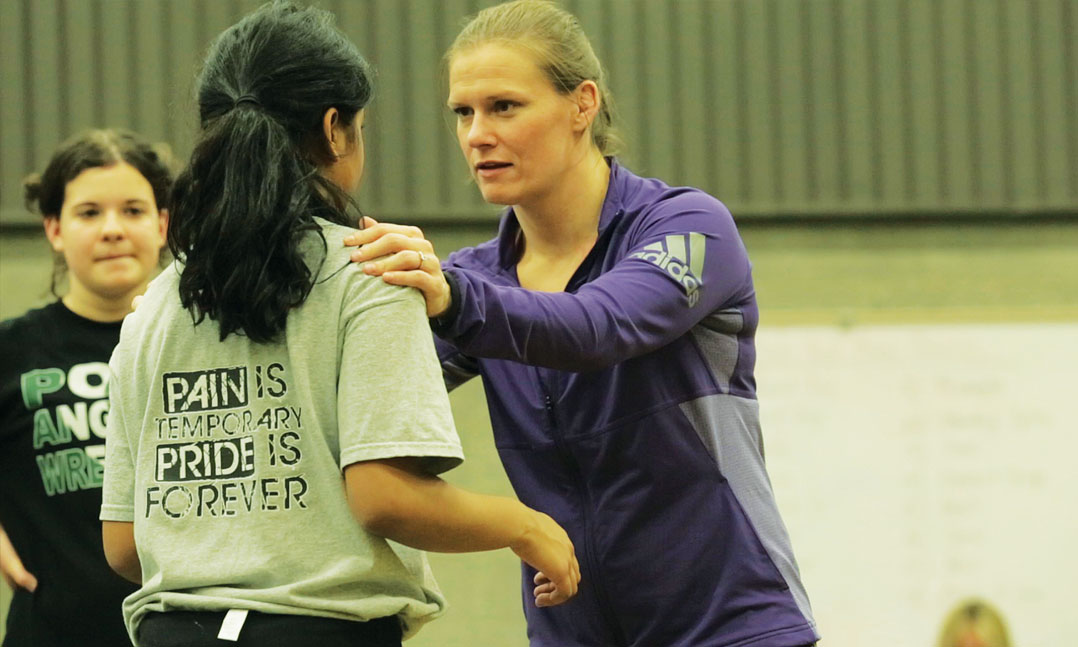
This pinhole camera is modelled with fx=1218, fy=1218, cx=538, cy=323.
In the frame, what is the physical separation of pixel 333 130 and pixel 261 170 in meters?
0.12

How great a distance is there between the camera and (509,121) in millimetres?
1699

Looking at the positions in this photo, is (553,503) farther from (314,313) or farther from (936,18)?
(936,18)

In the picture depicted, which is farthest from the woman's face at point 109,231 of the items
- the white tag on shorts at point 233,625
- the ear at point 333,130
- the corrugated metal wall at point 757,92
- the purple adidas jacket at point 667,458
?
the corrugated metal wall at point 757,92

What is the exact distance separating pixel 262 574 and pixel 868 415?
2.91m

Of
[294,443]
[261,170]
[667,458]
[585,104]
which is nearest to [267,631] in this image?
[294,443]

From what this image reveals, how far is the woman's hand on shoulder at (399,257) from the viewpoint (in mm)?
1233

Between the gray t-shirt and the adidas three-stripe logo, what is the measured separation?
0.40m

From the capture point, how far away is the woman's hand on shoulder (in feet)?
4.05

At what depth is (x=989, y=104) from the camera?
3.97m

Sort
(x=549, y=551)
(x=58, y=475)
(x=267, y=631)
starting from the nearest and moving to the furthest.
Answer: (x=267, y=631)
(x=549, y=551)
(x=58, y=475)

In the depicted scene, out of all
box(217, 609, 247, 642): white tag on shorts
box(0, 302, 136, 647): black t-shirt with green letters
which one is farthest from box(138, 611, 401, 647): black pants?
box(0, 302, 136, 647): black t-shirt with green letters

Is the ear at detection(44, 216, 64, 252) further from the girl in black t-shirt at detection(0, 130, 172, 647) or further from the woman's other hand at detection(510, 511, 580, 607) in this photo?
the woman's other hand at detection(510, 511, 580, 607)

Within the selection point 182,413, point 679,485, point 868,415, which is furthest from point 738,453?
point 868,415

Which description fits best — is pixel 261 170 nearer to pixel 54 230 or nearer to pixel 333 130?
pixel 333 130
